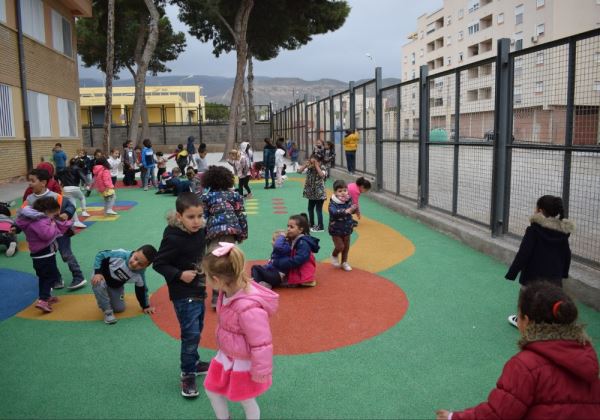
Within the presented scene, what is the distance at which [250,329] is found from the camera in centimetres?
284

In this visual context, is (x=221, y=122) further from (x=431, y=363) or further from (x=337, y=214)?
(x=431, y=363)

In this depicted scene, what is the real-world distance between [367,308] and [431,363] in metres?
1.38

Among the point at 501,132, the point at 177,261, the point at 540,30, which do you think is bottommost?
the point at 177,261

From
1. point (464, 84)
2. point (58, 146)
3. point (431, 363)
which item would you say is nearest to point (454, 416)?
point (431, 363)

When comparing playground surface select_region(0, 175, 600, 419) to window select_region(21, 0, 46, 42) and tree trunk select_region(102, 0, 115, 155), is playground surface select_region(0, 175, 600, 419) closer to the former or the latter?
window select_region(21, 0, 46, 42)

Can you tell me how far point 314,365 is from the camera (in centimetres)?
417

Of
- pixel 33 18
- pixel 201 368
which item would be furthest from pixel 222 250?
pixel 33 18

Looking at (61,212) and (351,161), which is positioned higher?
(351,161)

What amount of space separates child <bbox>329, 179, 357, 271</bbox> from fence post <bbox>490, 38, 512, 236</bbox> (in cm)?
208

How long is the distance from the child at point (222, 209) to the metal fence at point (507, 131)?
3.59 meters

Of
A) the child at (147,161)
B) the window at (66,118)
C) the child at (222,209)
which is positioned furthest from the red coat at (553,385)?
the window at (66,118)

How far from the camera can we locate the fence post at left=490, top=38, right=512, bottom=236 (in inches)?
279

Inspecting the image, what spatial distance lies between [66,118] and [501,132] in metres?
21.2

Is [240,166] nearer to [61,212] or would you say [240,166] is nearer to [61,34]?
[61,212]
